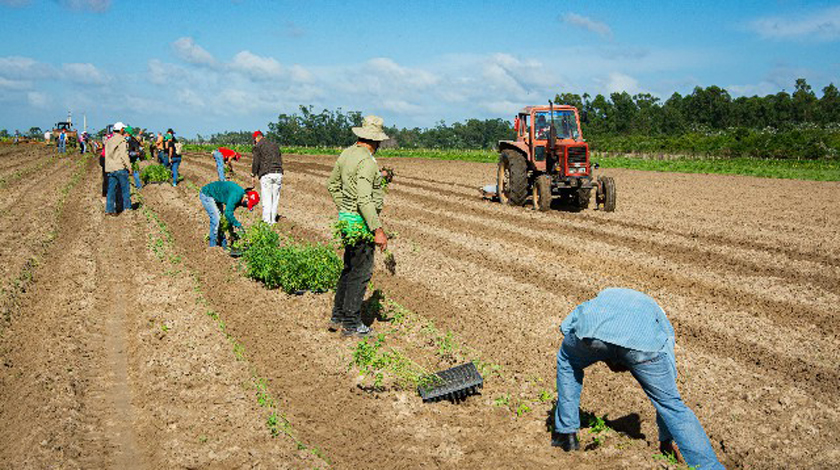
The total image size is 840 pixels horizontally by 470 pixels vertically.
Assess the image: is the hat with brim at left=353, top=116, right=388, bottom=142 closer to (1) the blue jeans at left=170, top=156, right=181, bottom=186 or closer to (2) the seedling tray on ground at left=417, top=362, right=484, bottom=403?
(2) the seedling tray on ground at left=417, top=362, right=484, bottom=403

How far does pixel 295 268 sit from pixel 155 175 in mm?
14702

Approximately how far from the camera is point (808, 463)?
4.29 metres

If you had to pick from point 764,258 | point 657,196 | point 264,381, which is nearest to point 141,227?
point 264,381

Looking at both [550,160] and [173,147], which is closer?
[550,160]

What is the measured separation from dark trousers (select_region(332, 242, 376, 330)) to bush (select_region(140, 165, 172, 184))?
1652cm

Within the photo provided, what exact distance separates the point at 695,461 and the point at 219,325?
15.2 feet

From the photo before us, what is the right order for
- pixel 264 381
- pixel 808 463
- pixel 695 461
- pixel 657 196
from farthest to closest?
pixel 657 196 < pixel 264 381 < pixel 808 463 < pixel 695 461

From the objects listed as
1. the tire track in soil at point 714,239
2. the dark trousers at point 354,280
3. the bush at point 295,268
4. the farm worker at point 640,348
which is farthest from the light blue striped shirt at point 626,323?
the tire track in soil at point 714,239

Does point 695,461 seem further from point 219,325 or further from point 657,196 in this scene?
point 657,196

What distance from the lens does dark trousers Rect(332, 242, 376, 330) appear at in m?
5.94

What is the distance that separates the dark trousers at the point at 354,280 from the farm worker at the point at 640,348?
2.41m

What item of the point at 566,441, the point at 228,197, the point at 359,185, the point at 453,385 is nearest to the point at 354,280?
the point at 359,185

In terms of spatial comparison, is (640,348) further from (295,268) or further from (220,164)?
(220,164)

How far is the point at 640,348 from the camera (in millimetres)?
3602
